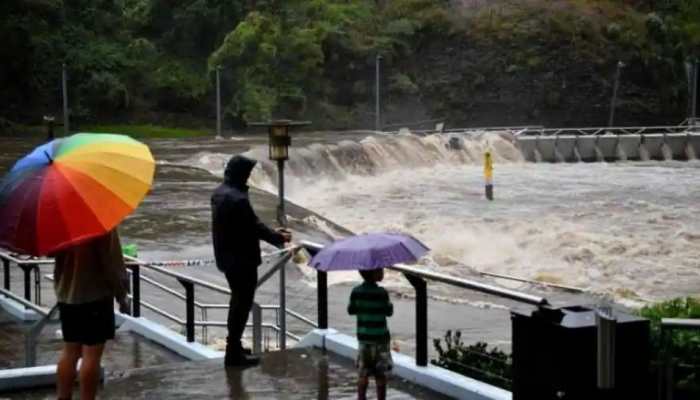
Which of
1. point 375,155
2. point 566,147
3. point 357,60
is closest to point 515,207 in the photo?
point 375,155

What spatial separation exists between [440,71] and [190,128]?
16.9 metres

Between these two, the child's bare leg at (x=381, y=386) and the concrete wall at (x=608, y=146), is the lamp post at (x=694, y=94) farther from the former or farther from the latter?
the child's bare leg at (x=381, y=386)

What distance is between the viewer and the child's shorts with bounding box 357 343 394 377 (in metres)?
6.69

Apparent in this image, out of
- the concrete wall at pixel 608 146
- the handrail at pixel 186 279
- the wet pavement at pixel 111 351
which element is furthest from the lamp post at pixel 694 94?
the handrail at pixel 186 279

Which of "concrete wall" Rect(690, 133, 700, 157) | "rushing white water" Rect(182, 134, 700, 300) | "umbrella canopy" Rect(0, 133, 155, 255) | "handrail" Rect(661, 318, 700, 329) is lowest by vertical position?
"rushing white water" Rect(182, 134, 700, 300)

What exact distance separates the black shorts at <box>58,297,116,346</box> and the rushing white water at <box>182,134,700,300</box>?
14976 mm

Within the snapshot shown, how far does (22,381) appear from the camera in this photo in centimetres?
733

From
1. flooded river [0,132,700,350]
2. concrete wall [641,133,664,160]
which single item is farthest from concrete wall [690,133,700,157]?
flooded river [0,132,700,350]

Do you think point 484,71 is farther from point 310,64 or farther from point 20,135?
point 20,135

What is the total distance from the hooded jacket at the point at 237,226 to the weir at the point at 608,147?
47.6 metres

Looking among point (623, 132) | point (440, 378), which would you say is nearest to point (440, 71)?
point (623, 132)

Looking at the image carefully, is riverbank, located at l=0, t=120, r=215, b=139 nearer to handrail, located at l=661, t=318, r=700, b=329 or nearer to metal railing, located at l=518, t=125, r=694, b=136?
metal railing, located at l=518, t=125, r=694, b=136

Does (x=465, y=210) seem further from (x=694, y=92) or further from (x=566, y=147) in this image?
(x=694, y=92)

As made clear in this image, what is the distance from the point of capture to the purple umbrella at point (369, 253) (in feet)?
21.6
